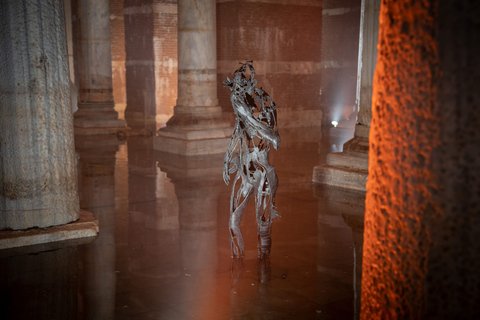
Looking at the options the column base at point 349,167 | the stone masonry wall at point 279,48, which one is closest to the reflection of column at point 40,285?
the column base at point 349,167

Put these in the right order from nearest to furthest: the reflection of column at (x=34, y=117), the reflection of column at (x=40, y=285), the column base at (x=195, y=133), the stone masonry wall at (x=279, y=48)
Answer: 1. the reflection of column at (x=40, y=285)
2. the reflection of column at (x=34, y=117)
3. the column base at (x=195, y=133)
4. the stone masonry wall at (x=279, y=48)

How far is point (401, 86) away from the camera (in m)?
0.87

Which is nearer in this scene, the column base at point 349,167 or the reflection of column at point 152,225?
the reflection of column at point 152,225

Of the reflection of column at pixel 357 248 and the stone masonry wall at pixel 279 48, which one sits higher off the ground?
the stone masonry wall at pixel 279 48

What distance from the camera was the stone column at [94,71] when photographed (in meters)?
13.8

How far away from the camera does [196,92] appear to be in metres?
11.6

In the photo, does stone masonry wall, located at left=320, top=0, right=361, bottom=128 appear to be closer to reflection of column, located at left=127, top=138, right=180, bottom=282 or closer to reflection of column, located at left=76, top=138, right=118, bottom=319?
reflection of column, located at left=76, top=138, right=118, bottom=319

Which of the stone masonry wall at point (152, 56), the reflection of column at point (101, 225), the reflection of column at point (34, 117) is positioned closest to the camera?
the reflection of column at point (101, 225)

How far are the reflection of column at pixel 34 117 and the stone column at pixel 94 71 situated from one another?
340 inches

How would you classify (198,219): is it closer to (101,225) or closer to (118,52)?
(101,225)

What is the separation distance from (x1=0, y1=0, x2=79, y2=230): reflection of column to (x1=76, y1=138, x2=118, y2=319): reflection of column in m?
0.63

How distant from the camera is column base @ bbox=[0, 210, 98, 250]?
203 inches

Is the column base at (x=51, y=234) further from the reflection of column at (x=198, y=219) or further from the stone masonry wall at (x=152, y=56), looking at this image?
the stone masonry wall at (x=152, y=56)

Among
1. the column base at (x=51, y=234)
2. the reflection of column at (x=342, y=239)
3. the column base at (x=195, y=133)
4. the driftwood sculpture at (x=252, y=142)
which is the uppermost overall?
the driftwood sculpture at (x=252, y=142)
